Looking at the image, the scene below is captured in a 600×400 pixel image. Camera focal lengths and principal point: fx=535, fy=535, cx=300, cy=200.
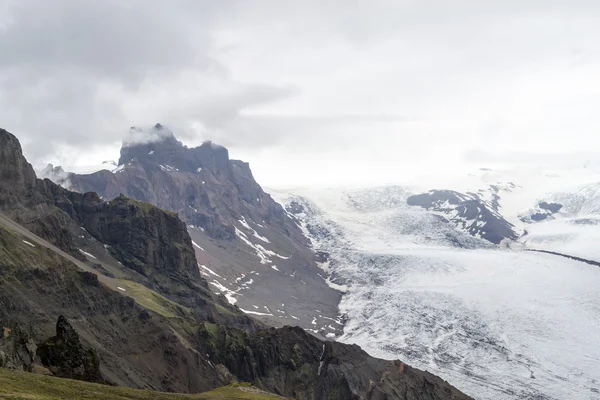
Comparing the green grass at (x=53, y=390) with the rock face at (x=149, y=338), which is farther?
the rock face at (x=149, y=338)

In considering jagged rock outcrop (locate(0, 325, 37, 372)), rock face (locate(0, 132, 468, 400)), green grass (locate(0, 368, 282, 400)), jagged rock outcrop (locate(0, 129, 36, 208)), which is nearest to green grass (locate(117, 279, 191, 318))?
rock face (locate(0, 132, 468, 400))

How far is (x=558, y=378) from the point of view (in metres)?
185

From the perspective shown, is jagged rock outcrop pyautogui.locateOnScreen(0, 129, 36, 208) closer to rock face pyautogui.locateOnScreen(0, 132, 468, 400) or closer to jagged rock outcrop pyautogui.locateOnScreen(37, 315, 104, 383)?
rock face pyautogui.locateOnScreen(0, 132, 468, 400)

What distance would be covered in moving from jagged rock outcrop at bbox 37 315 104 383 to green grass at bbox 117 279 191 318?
77.0 m

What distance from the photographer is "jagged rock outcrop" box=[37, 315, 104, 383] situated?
66.3 metres

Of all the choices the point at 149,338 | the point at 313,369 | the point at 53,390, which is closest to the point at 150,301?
the point at 149,338

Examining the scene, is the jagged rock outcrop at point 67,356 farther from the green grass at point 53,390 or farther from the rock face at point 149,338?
the rock face at point 149,338

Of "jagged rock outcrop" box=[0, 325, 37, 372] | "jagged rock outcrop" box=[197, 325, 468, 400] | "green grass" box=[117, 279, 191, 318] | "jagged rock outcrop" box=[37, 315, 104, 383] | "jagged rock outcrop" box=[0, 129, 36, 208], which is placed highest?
"jagged rock outcrop" box=[0, 129, 36, 208]

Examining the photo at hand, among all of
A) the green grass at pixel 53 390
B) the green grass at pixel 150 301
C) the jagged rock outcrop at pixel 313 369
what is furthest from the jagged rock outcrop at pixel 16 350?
→ the green grass at pixel 150 301

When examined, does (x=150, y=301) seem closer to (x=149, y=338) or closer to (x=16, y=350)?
(x=149, y=338)

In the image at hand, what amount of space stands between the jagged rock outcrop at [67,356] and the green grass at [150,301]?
76975mm

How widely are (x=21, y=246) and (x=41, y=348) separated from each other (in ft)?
202

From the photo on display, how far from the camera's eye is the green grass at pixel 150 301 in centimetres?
15075

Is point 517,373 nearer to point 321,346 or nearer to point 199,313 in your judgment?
point 321,346
